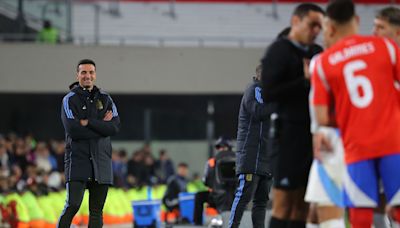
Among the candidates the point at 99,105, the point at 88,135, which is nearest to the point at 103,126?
the point at 88,135

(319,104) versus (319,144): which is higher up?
(319,104)

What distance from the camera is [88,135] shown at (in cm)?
974

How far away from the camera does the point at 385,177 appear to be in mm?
6035

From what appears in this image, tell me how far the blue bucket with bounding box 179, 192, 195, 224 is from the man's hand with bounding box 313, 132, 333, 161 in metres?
11.3

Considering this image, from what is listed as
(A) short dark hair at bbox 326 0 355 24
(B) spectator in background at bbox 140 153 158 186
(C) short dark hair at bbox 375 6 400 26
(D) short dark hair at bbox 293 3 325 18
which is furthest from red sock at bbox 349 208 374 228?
(B) spectator in background at bbox 140 153 158 186

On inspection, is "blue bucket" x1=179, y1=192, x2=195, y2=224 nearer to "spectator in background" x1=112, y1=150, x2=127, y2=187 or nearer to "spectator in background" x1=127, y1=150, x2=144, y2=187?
"spectator in background" x1=112, y1=150, x2=127, y2=187

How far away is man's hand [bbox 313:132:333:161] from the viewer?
19.6ft

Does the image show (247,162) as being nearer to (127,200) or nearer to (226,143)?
(226,143)

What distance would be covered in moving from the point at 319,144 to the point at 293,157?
48 cm

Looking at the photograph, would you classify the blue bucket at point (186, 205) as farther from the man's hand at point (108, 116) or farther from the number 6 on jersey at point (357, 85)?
the number 6 on jersey at point (357, 85)

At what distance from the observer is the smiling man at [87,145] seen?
382 inches

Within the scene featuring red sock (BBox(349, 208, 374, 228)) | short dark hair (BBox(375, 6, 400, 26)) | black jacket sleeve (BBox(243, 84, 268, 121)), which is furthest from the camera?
black jacket sleeve (BBox(243, 84, 268, 121))

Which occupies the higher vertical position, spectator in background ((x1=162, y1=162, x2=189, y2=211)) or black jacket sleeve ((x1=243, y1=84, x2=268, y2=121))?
black jacket sleeve ((x1=243, y1=84, x2=268, y2=121))

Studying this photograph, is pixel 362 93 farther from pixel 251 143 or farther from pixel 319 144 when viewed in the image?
pixel 251 143
